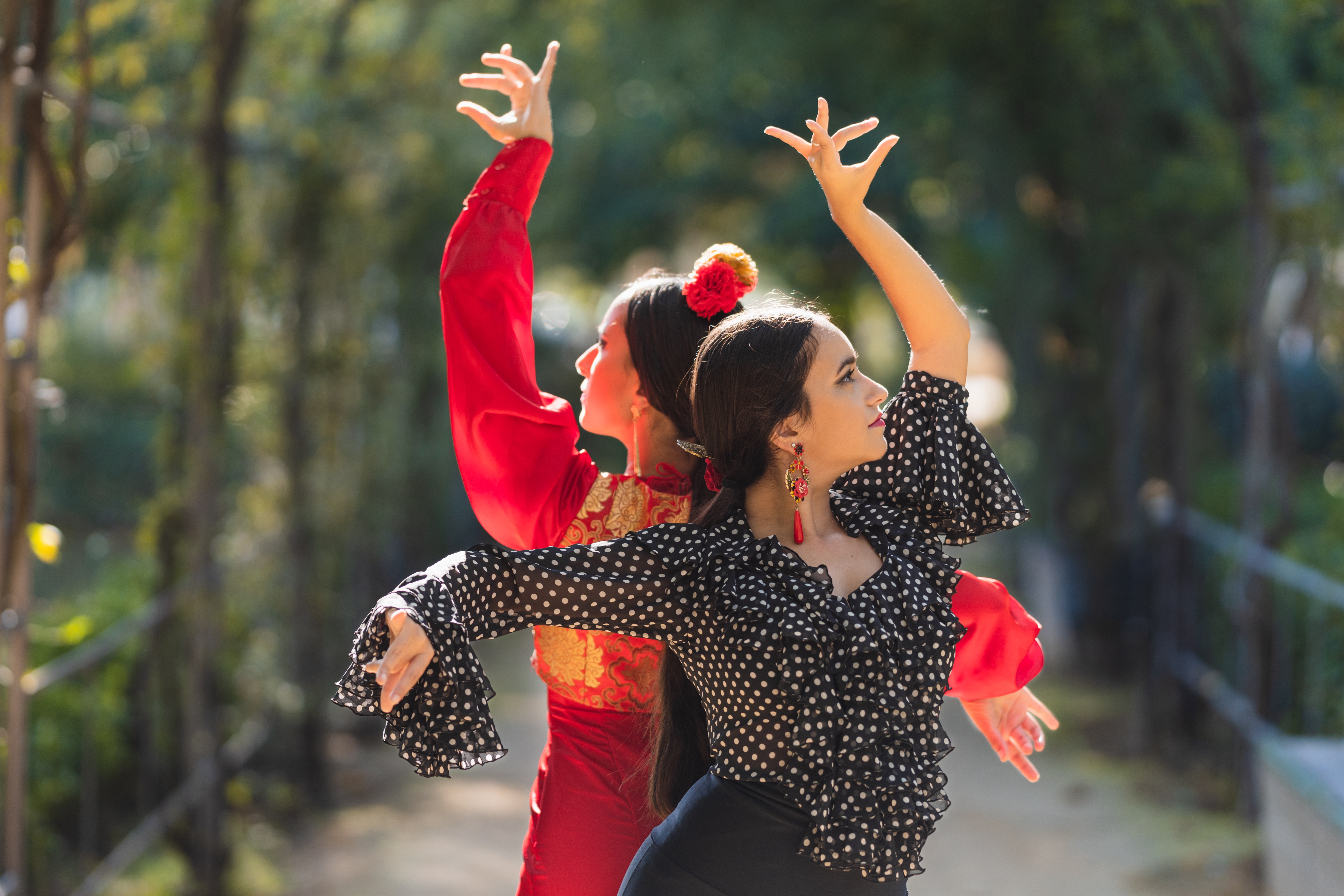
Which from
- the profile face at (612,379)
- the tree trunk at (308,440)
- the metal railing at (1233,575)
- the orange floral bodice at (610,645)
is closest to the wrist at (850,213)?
the profile face at (612,379)

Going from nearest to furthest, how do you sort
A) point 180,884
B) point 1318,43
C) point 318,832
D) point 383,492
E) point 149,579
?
point 180,884 → point 1318,43 → point 149,579 → point 318,832 → point 383,492

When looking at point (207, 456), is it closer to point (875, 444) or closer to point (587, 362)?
point (587, 362)

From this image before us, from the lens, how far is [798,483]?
175cm

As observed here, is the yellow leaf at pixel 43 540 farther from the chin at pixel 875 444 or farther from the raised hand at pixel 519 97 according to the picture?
the chin at pixel 875 444

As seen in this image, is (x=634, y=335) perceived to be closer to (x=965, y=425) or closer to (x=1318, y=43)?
(x=965, y=425)

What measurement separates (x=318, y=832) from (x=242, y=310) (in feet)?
6.78

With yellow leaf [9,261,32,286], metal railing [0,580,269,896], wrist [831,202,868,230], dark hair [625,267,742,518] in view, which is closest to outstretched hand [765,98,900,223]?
wrist [831,202,868,230]

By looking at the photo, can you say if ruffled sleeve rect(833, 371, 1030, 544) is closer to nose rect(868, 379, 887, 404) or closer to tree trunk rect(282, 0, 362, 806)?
nose rect(868, 379, 887, 404)

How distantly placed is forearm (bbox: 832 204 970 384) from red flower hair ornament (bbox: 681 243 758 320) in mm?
184

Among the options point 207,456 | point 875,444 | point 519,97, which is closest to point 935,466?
point 875,444

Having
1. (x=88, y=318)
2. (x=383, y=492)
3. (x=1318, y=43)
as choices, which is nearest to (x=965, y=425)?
(x=1318, y=43)

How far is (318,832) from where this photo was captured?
5180mm

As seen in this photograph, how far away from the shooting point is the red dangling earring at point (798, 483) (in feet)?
5.75

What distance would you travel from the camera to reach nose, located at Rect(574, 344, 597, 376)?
83.3 inches
